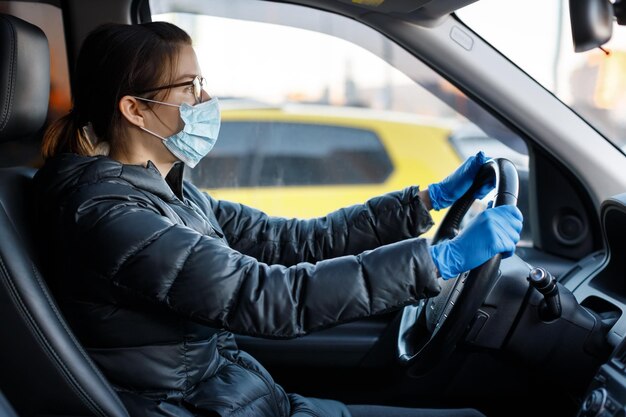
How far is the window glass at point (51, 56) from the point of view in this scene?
6.34 ft

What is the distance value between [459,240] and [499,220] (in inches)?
3.0

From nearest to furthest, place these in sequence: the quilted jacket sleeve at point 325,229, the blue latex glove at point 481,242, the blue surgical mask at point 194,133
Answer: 1. the blue latex glove at point 481,242
2. the blue surgical mask at point 194,133
3. the quilted jacket sleeve at point 325,229

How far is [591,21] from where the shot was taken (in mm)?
1494

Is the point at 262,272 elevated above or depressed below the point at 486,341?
above

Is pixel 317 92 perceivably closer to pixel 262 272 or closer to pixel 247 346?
pixel 247 346

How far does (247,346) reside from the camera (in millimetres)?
2160

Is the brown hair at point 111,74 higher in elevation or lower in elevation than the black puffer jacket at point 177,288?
higher

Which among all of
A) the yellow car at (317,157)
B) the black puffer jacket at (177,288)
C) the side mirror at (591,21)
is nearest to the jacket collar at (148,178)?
the black puffer jacket at (177,288)

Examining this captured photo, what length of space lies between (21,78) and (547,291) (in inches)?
44.8

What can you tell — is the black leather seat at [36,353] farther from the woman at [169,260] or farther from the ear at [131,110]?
the ear at [131,110]

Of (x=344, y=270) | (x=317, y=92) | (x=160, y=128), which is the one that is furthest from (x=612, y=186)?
(x=317, y=92)

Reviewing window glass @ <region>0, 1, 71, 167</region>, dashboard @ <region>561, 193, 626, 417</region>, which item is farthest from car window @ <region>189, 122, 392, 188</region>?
dashboard @ <region>561, 193, 626, 417</region>

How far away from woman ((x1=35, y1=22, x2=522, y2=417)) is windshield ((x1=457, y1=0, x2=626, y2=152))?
44 cm

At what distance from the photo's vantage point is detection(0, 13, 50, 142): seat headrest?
4.74 ft
